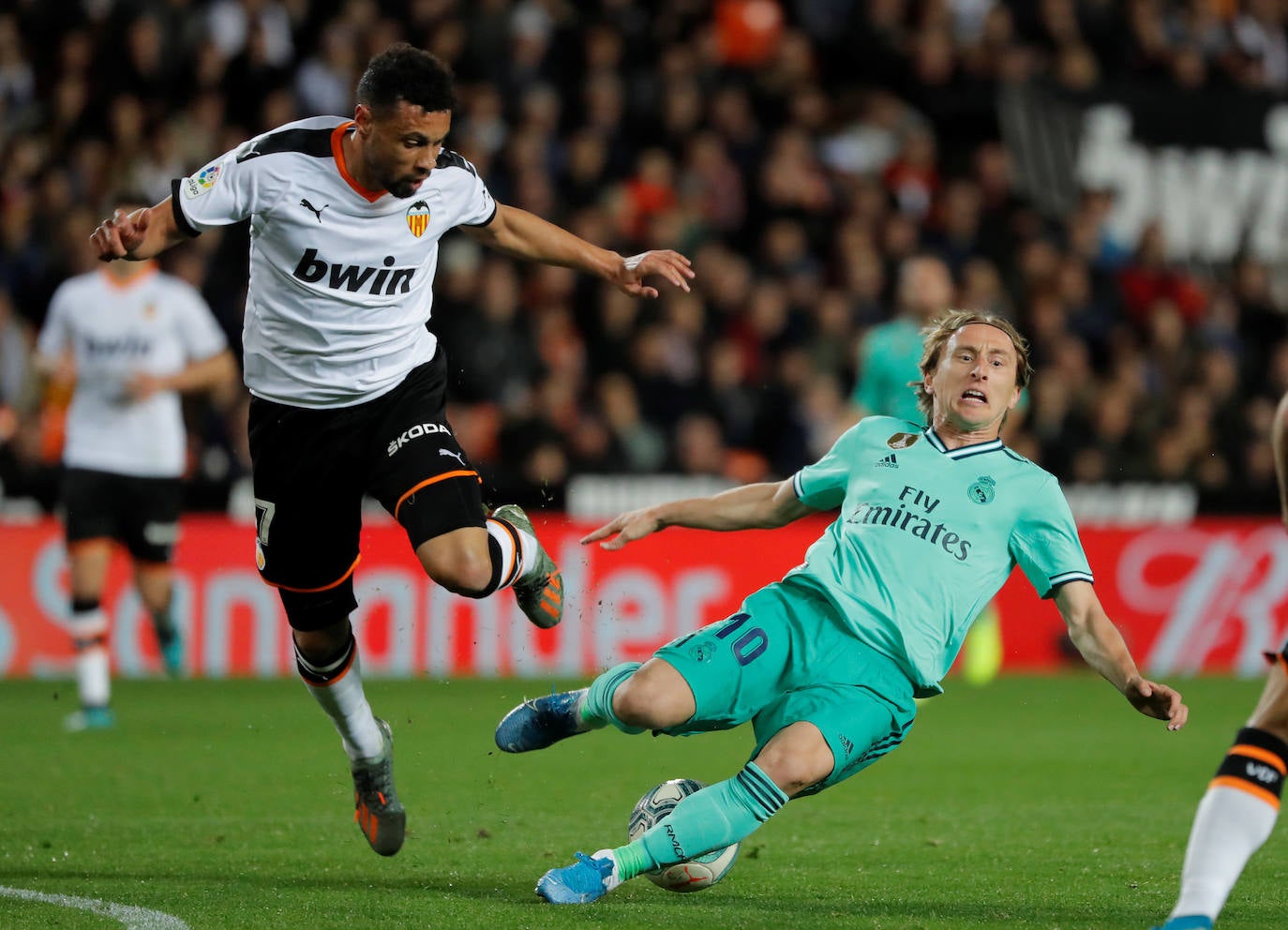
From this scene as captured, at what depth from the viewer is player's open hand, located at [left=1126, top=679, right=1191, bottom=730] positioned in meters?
4.68

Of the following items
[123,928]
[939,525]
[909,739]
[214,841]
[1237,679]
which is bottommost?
[1237,679]

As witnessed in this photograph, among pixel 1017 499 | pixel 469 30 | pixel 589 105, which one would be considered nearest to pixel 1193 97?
pixel 589 105

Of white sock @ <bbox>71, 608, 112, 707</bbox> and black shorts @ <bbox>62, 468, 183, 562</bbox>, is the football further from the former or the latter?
black shorts @ <bbox>62, 468, 183, 562</bbox>

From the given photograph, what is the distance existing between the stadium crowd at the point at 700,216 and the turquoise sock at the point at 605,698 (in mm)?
7336

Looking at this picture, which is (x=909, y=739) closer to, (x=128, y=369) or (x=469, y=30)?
(x=128, y=369)

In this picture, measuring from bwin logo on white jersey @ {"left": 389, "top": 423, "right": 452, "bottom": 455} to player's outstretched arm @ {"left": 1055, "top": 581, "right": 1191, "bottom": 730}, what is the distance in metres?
2.13

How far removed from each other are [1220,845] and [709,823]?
1.39m

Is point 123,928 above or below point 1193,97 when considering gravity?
below

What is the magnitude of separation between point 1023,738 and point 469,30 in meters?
9.02

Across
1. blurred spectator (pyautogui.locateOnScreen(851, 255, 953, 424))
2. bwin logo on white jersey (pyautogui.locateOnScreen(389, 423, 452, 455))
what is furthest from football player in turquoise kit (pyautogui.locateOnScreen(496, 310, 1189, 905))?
blurred spectator (pyautogui.locateOnScreen(851, 255, 953, 424))

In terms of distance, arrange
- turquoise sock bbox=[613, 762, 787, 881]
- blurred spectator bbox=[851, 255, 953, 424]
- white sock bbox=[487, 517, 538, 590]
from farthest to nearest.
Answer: blurred spectator bbox=[851, 255, 953, 424]
white sock bbox=[487, 517, 538, 590]
turquoise sock bbox=[613, 762, 787, 881]

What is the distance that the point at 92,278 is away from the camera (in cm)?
1045

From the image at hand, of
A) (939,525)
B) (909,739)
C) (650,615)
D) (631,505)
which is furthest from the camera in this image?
(631,505)

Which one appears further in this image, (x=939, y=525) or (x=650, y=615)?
(x=650, y=615)
